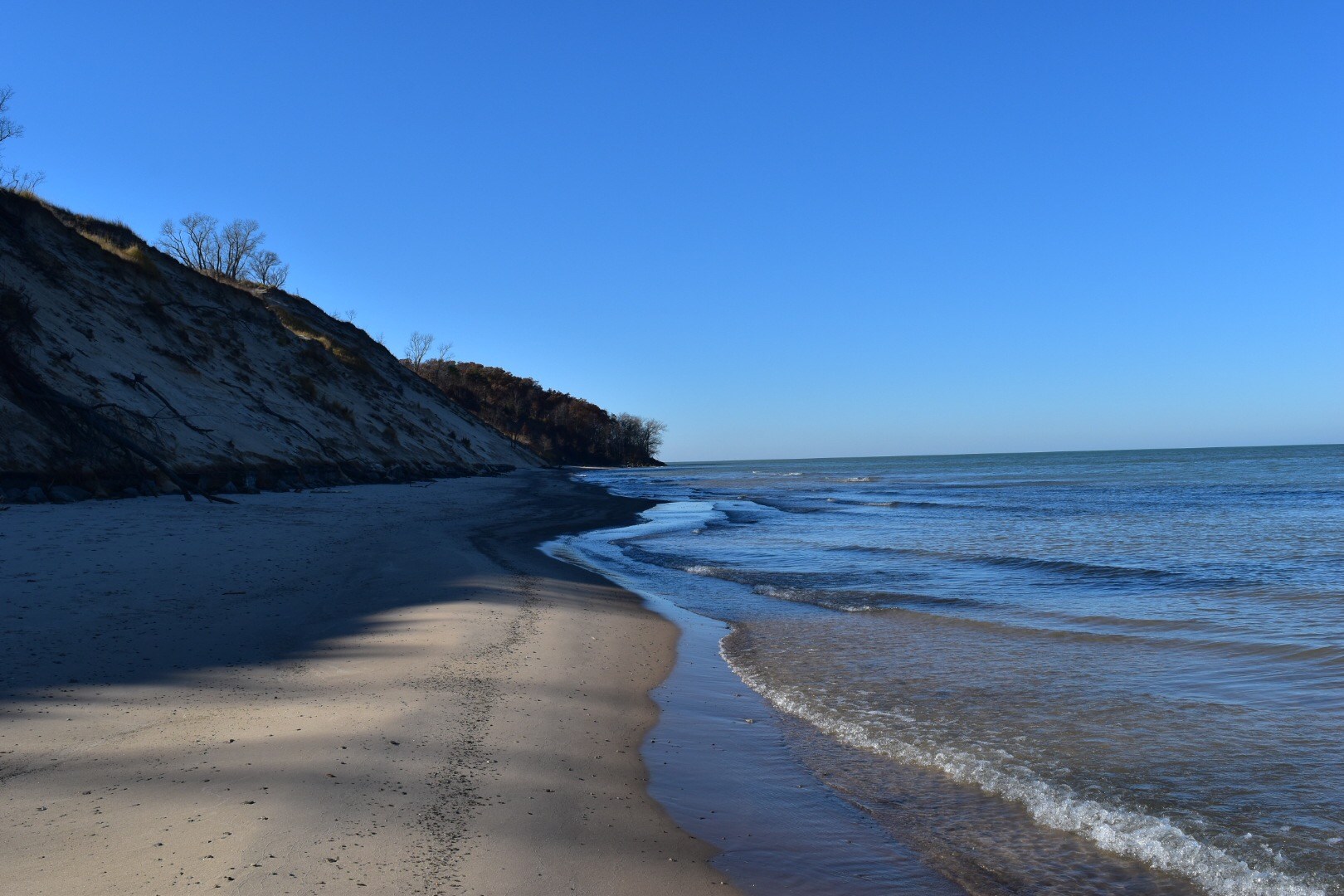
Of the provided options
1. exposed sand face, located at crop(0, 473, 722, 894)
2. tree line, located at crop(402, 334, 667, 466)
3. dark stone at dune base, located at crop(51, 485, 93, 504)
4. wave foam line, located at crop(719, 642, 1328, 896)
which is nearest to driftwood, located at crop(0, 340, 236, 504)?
dark stone at dune base, located at crop(51, 485, 93, 504)

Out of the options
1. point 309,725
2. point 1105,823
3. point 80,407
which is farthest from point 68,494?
point 1105,823

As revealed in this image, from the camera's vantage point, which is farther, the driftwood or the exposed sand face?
the driftwood

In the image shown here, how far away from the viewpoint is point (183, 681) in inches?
209

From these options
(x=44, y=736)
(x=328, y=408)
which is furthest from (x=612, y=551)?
(x=328, y=408)

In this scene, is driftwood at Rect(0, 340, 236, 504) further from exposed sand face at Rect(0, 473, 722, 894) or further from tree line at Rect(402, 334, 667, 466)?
tree line at Rect(402, 334, 667, 466)

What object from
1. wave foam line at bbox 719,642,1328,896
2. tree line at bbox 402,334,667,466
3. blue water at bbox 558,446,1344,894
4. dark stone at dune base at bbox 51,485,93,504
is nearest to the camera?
wave foam line at bbox 719,642,1328,896

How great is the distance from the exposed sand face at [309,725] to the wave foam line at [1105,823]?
6.12 feet

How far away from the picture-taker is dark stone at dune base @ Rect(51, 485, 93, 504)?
11977 mm

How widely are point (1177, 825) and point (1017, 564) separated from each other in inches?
432

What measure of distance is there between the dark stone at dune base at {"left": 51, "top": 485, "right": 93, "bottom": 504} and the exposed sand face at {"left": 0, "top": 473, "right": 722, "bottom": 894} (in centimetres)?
188

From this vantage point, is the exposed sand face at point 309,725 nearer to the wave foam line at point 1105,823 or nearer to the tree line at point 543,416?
the wave foam line at point 1105,823

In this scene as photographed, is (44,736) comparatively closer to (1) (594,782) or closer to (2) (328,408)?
(1) (594,782)

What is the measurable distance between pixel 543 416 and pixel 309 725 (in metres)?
97.0

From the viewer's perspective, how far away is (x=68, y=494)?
12.2 m
